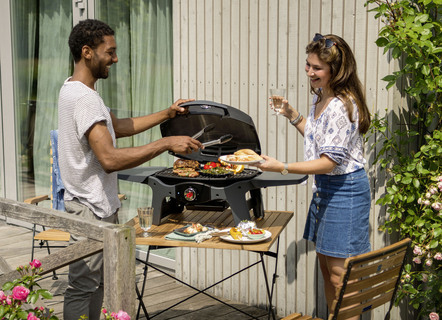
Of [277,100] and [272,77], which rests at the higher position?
[272,77]

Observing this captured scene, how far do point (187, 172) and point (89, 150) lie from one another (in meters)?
0.64

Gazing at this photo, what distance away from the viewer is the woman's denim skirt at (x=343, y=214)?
10.9 feet

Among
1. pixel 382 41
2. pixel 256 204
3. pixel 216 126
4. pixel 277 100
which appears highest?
pixel 382 41

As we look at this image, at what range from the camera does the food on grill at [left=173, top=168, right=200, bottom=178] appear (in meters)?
3.67

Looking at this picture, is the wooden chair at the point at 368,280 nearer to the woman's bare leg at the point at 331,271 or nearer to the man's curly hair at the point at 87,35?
the woman's bare leg at the point at 331,271

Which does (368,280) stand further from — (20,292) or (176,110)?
(176,110)

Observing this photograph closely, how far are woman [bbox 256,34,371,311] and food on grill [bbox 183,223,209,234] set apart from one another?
0.48m

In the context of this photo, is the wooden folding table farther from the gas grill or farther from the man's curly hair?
the man's curly hair

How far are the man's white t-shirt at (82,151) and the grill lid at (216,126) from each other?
25.3 inches

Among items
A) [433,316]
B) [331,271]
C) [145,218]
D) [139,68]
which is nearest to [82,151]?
[145,218]

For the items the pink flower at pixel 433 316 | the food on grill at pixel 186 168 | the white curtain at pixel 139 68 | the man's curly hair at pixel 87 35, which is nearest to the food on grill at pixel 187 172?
the food on grill at pixel 186 168

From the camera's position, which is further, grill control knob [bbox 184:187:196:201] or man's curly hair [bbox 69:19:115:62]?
grill control knob [bbox 184:187:196:201]

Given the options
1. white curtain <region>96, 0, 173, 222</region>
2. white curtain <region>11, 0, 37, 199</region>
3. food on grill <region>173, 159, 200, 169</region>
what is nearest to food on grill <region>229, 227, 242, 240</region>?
food on grill <region>173, 159, 200, 169</region>

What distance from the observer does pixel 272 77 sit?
14.6 ft
